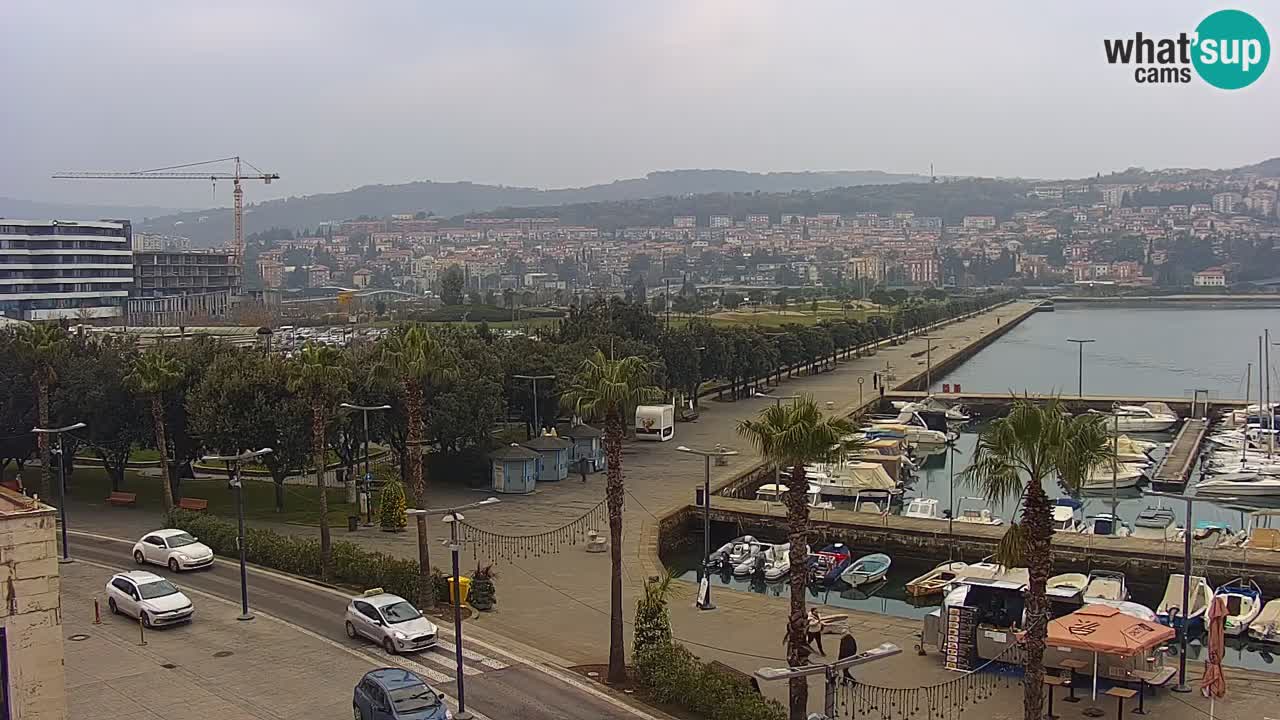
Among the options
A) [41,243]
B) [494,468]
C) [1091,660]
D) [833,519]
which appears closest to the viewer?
[1091,660]

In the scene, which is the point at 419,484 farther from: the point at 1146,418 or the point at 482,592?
the point at 1146,418

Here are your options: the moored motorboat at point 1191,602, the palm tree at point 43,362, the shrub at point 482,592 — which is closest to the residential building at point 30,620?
the shrub at point 482,592

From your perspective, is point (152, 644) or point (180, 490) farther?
point (180, 490)

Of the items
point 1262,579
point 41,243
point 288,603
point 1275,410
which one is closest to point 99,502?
point 288,603

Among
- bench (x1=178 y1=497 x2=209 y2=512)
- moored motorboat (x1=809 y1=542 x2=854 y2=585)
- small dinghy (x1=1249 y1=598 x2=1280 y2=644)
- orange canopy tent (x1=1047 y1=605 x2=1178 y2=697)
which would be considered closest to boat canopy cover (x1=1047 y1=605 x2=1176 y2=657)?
orange canopy tent (x1=1047 y1=605 x2=1178 y2=697)

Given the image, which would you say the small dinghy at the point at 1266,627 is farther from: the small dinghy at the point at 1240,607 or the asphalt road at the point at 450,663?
the asphalt road at the point at 450,663

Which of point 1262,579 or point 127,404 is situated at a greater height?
point 127,404

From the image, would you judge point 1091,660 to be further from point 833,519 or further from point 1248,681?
point 833,519
